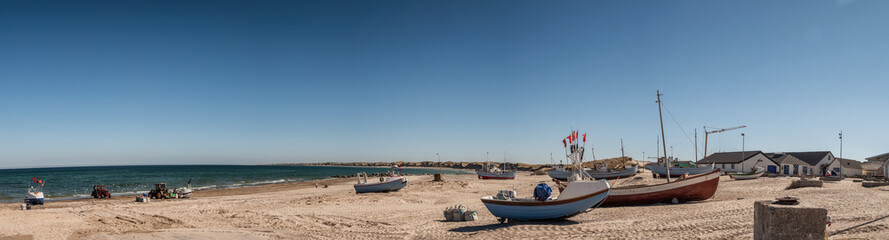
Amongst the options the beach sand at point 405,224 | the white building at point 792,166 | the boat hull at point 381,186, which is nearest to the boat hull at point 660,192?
the beach sand at point 405,224

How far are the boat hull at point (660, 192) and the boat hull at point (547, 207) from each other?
18.1ft

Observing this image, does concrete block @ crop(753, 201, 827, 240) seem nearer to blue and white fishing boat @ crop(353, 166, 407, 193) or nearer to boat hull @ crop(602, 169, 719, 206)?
boat hull @ crop(602, 169, 719, 206)

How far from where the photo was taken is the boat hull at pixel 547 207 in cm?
1451

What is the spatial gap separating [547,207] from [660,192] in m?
8.38

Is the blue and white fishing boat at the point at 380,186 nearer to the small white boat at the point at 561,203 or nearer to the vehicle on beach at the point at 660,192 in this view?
the vehicle on beach at the point at 660,192

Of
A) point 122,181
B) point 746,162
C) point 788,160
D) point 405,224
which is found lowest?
point 122,181

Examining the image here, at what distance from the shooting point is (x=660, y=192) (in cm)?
1970

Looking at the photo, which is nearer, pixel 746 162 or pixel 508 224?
pixel 508 224

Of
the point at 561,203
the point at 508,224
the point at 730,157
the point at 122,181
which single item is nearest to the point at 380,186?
the point at 508,224

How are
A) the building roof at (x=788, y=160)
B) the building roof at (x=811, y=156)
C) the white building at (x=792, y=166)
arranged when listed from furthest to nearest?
the building roof at (x=788, y=160), the building roof at (x=811, y=156), the white building at (x=792, y=166)

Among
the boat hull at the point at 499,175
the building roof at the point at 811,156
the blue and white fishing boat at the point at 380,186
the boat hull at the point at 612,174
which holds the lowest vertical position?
the boat hull at the point at 499,175

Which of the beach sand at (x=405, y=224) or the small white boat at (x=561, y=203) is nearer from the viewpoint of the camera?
the beach sand at (x=405, y=224)

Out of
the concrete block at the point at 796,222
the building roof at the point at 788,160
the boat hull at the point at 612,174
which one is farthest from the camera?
the boat hull at the point at 612,174

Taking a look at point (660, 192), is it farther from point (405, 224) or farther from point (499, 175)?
point (499, 175)
